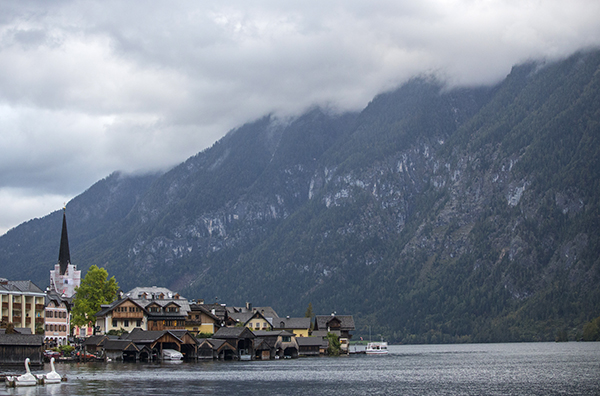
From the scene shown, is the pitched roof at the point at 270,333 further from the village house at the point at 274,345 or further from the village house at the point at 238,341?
the village house at the point at 238,341

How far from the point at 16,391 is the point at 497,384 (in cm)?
5399

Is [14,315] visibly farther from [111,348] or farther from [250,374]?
[250,374]

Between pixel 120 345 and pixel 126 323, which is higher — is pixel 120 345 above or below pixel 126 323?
below

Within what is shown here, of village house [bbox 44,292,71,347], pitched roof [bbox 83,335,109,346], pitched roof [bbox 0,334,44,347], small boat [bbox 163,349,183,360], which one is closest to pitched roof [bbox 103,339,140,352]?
pitched roof [bbox 83,335,109,346]

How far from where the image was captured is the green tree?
173 metres

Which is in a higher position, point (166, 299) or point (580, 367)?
point (166, 299)

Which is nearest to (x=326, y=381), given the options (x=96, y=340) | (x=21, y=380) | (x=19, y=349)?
(x=21, y=380)

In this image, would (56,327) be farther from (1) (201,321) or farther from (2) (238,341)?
(2) (238,341)

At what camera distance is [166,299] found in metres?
191

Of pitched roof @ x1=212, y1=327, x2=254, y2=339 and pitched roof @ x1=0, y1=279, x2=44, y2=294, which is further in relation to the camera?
pitched roof @ x1=212, y1=327, x2=254, y2=339

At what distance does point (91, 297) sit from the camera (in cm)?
17650

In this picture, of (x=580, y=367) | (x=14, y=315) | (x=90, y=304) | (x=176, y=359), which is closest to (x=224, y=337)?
(x=176, y=359)

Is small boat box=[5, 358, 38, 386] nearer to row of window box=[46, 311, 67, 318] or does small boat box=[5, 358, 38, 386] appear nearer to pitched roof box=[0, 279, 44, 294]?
pitched roof box=[0, 279, 44, 294]

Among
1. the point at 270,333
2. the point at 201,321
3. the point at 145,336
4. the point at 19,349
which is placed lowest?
the point at 19,349
